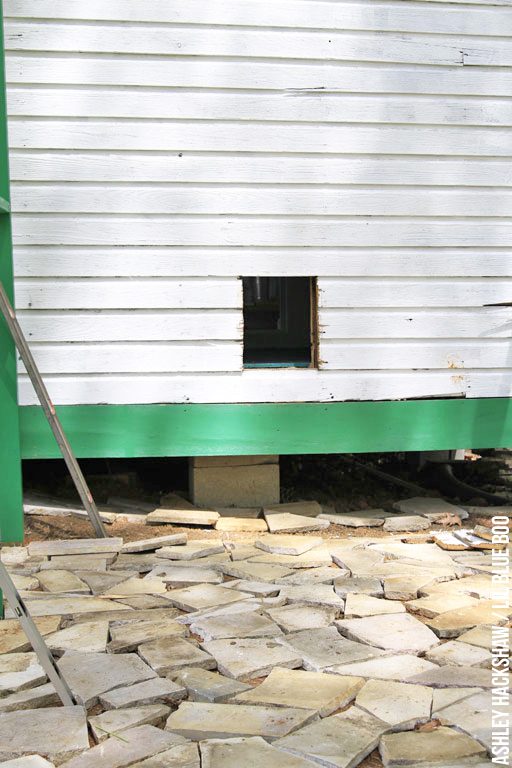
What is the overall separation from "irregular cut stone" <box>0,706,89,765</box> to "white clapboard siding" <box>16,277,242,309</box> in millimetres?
3286

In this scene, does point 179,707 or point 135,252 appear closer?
point 179,707

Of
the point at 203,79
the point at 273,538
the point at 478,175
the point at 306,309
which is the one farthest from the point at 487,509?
the point at 306,309

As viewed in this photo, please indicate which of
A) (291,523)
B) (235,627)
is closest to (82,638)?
(235,627)

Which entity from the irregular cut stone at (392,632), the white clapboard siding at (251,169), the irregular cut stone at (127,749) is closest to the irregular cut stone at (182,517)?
the irregular cut stone at (392,632)

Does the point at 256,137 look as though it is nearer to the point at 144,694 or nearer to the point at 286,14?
the point at 286,14

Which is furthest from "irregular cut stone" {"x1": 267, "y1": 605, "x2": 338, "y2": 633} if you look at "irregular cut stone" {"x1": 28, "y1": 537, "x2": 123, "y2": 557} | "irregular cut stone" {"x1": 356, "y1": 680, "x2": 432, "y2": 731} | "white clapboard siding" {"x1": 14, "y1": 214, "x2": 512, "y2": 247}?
"white clapboard siding" {"x1": 14, "y1": 214, "x2": 512, "y2": 247}

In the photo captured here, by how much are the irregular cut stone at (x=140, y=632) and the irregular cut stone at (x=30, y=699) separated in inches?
19.8

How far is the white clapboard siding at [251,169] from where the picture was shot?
5891 millimetres

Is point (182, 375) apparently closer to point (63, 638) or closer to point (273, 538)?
point (273, 538)

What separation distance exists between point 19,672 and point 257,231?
3497 millimetres

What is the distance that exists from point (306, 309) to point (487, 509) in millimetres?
4722

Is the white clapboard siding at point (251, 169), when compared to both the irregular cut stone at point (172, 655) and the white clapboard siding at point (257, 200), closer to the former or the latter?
the white clapboard siding at point (257, 200)

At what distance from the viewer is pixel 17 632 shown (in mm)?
4012

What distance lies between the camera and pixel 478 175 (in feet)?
20.6
